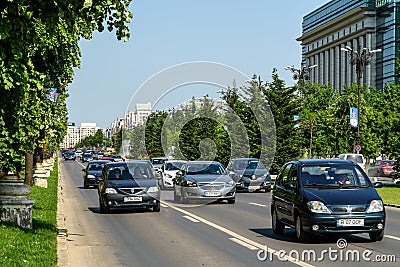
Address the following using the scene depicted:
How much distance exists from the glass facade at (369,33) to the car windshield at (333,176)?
84104 mm

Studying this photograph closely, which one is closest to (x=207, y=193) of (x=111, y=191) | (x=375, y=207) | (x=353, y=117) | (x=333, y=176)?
(x=111, y=191)

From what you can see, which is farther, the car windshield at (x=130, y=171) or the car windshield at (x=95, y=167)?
the car windshield at (x=95, y=167)

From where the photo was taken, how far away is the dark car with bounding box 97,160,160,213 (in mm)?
22750

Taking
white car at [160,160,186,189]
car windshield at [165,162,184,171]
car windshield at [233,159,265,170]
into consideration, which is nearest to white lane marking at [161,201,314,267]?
car windshield at [233,159,265,170]

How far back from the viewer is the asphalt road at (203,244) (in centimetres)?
1205

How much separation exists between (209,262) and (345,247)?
9.48ft

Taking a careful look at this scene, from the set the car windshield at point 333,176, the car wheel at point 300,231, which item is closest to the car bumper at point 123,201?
the car windshield at point 333,176

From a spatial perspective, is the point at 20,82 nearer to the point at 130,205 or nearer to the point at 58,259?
the point at 58,259

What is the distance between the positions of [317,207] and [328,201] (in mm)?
245

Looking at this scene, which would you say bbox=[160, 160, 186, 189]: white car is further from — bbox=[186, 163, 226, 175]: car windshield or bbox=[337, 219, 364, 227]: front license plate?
bbox=[337, 219, 364, 227]: front license plate

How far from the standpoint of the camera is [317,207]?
44.9ft

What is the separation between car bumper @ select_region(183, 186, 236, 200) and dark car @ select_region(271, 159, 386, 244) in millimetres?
10341

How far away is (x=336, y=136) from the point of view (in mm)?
69188

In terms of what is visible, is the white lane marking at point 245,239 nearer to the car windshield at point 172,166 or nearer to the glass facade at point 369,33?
the car windshield at point 172,166
